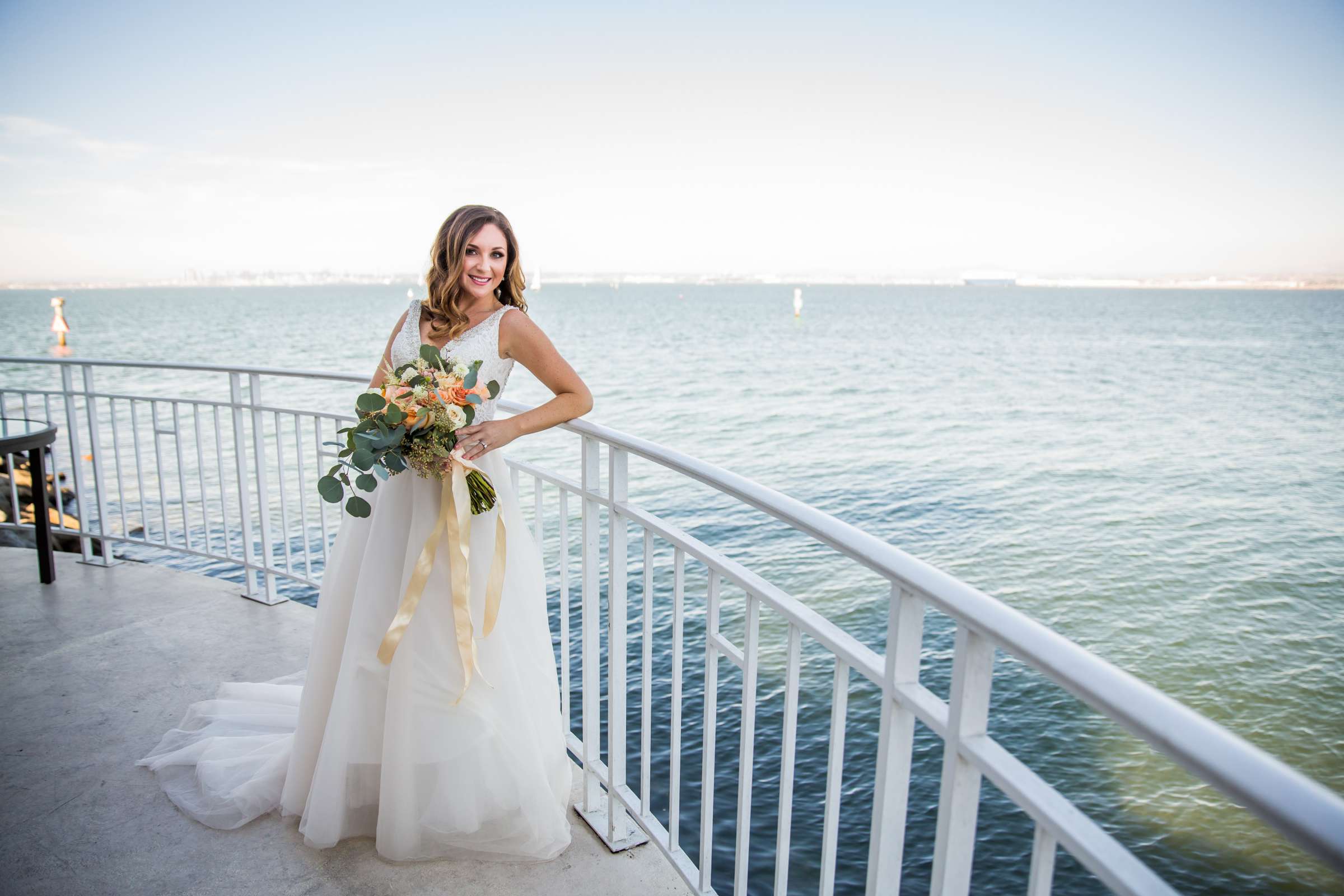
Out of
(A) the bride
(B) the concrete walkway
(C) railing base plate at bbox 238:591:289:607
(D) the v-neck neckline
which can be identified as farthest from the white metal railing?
(C) railing base plate at bbox 238:591:289:607

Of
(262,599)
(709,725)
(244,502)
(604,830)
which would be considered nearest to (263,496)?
(244,502)

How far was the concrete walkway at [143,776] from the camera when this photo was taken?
2.27m

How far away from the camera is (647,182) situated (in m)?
76.3

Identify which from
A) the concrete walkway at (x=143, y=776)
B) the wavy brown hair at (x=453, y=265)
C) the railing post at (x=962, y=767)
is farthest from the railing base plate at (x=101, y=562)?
the railing post at (x=962, y=767)

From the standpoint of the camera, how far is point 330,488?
2.31 m

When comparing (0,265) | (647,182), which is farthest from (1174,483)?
(0,265)

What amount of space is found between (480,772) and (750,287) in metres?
179

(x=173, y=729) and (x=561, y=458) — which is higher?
(x=173, y=729)

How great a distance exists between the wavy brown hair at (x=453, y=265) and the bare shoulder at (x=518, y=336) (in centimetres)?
12

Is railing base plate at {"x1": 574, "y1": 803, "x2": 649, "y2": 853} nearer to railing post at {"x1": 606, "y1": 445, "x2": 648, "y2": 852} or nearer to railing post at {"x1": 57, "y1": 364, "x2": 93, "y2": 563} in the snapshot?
railing post at {"x1": 606, "y1": 445, "x2": 648, "y2": 852}

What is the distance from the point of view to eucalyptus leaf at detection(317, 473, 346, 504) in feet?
7.53

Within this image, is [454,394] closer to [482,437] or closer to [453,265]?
[482,437]

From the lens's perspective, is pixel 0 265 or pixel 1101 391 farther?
pixel 0 265

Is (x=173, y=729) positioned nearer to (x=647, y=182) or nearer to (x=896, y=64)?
(x=896, y=64)
